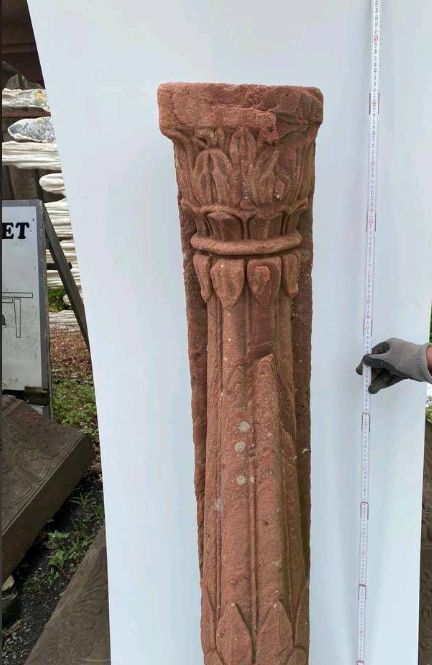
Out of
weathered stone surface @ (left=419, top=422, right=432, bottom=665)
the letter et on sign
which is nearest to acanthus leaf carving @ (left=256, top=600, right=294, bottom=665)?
weathered stone surface @ (left=419, top=422, right=432, bottom=665)

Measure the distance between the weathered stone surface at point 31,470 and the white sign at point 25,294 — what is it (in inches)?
11.6

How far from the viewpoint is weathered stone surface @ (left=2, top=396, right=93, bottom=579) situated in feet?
9.05

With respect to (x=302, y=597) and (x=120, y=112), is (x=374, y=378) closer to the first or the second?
(x=302, y=597)

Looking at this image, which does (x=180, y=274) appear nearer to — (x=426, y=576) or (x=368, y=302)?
(x=368, y=302)

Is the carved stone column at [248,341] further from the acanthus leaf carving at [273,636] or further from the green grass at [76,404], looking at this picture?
the green grass at [76,404]

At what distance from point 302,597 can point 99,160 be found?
4.21 feet

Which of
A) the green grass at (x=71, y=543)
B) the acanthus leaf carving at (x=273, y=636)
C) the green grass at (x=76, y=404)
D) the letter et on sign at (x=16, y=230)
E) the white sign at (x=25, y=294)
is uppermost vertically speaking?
the letter et on sign at (x=16, y=230)

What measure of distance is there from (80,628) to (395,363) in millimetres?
1602

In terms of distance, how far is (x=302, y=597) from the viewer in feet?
4.46

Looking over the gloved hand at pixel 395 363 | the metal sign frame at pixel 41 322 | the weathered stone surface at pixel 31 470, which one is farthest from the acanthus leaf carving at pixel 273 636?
the metal sign frame at pixel 41 322

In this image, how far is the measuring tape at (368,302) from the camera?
1.45 meters

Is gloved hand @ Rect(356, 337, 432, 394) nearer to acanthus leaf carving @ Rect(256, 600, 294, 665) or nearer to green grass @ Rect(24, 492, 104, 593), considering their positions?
acanthus leaf carving @ Rect(256, 600, 294, 665)

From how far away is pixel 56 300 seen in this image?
A: 557cm

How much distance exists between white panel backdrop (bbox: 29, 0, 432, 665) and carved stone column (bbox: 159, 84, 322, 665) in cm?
32
